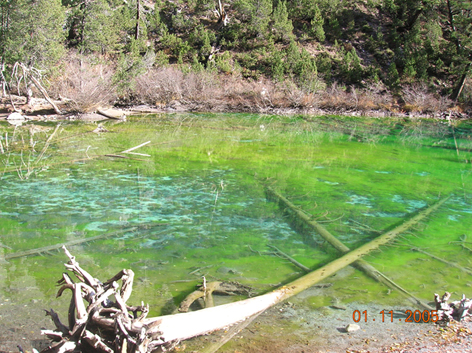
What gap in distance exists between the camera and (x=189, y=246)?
5.11m

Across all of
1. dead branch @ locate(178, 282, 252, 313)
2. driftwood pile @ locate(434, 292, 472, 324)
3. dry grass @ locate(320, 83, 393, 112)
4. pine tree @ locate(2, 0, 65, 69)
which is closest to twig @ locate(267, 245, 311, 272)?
dead branch @ locate(178, 282, 252, 313)

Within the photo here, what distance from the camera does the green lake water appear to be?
4316 mm

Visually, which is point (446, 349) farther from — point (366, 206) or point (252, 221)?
point (366, 206)

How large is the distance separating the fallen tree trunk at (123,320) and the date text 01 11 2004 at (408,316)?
937mm

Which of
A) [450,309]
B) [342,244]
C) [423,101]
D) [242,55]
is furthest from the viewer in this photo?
[242,55]

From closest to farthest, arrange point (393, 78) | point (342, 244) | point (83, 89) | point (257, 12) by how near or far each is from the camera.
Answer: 1. point (342, 244)
2. point (83, 89)
3. point (393, 78)
4. point (257, 12)

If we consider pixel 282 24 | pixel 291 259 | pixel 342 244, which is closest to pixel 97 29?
pixel 282 24

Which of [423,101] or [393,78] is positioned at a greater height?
[393,78]

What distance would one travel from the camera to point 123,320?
2.55 metres

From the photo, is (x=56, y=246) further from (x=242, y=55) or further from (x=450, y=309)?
(x=242, y=55)

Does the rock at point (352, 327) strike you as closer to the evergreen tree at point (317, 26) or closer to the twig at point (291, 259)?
the twig at point (291, 259)

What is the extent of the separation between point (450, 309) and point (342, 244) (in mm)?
1855

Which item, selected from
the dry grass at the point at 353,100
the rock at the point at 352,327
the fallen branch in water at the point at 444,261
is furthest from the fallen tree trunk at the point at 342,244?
the dry grass at the point at 353,100

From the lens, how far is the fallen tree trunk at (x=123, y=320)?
2.52m
